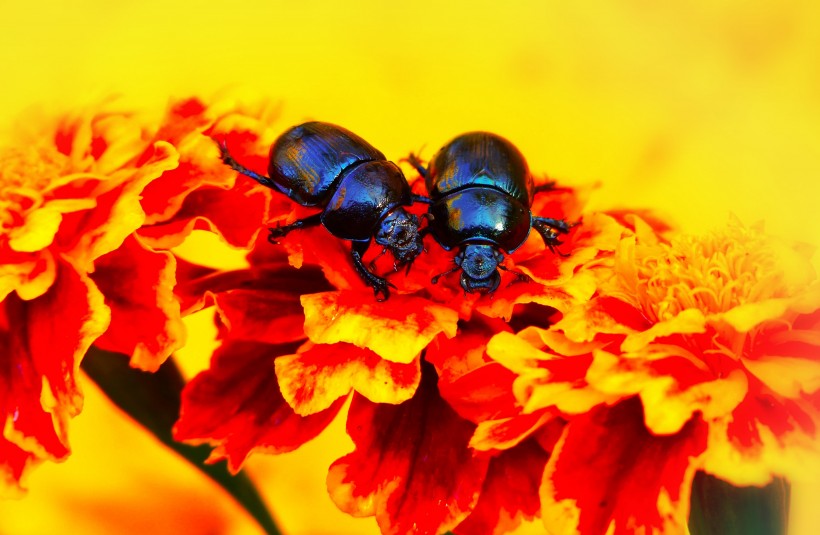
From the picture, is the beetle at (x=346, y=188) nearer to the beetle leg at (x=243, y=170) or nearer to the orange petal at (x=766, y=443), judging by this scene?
the beetle leg at (x=243, y=170)

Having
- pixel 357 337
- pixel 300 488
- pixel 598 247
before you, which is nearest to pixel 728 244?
pixel 598 247

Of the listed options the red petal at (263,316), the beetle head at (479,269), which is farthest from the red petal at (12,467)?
the beetle head at (479,269)

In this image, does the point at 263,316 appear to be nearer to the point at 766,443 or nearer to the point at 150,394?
the point at 150,394

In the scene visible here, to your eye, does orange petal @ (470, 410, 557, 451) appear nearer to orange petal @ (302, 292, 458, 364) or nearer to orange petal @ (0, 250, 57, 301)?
orange petal @ (302, 292, 458, 364)

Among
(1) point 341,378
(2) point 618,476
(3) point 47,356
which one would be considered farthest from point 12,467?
(2) point 618,476

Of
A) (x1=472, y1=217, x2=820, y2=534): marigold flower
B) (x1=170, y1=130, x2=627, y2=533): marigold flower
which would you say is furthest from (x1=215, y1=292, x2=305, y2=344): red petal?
(x1=472, y1=217, x2=820, y2=534): marigold flower
